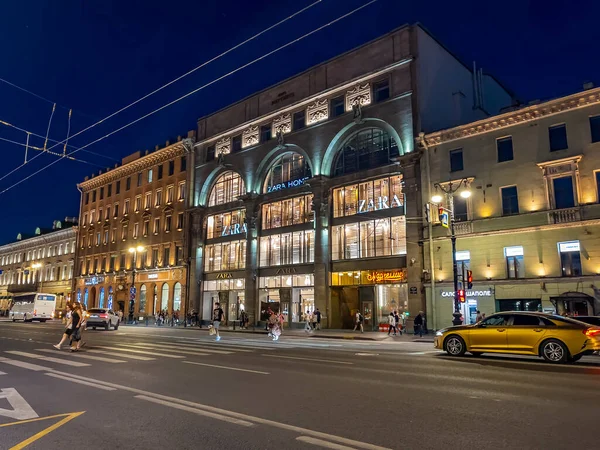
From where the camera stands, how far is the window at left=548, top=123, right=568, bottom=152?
26.8 m

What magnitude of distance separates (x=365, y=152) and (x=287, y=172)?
814 centimetres

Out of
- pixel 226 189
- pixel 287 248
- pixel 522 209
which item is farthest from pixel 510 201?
pixel 226 189

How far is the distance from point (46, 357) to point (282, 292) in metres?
26.2

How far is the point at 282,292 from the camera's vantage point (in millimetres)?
39938

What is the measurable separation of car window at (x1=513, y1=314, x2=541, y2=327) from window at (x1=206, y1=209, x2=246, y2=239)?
32.0m

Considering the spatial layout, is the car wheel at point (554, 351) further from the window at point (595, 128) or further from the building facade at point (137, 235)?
the building facade at point (137, 235)

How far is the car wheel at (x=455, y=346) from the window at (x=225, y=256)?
29.4 meters

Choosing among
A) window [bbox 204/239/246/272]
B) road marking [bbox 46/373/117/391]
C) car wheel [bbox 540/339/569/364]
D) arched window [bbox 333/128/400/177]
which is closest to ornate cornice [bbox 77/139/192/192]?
window [bbox 204/239/246/272]

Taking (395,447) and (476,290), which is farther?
(476,290)

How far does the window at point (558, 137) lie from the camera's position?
26.8 m

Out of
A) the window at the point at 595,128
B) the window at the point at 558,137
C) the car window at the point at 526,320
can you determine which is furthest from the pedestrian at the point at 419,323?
the car window at the point at 526,320

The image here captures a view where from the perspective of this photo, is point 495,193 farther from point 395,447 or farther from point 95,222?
point 95,222

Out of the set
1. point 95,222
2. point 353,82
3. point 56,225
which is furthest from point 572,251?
point 56,225

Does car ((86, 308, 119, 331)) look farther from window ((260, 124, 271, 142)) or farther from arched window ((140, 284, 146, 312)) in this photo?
window ((260, 124, 271, 142))
